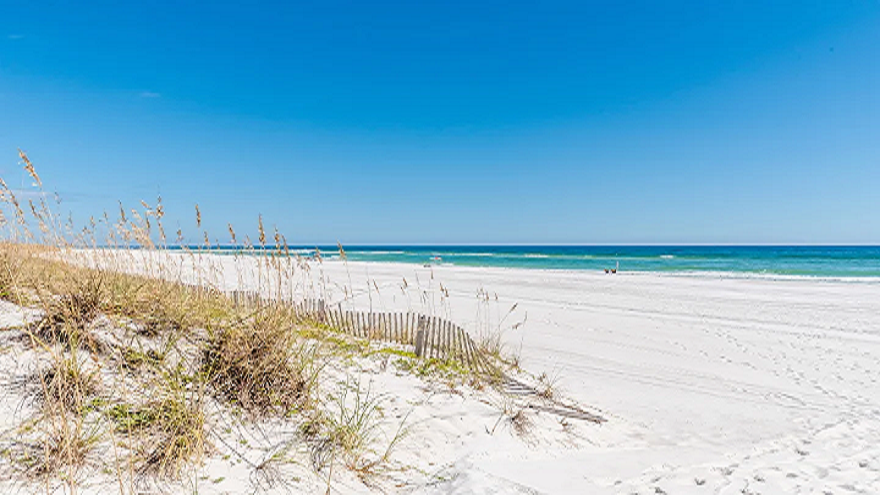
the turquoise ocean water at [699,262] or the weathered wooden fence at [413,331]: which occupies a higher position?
the weathered wooden fence at [413,331]

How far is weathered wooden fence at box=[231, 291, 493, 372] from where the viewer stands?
20.8ft

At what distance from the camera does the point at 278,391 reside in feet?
12.6

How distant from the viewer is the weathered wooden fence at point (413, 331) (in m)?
6.34

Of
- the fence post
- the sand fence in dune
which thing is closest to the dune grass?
the sand fence in dune

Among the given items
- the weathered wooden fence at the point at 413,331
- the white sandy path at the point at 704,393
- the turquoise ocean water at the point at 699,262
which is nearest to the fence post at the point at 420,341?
the weathered wooden fence at the point at 413,331

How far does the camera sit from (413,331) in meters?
7.86

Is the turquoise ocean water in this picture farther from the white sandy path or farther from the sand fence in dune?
the white sandy path

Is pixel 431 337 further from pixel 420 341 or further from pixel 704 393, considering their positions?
pixel 704 393

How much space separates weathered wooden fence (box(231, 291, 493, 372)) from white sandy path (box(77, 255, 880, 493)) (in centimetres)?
155

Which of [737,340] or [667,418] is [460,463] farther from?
[737,340]

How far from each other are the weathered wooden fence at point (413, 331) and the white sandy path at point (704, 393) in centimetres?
155

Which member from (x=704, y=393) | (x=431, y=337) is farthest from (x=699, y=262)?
(x=431, y=337)

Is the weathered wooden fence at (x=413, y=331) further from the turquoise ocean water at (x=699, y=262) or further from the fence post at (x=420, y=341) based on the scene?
the turquoise ocean water at (x=699, y=262)

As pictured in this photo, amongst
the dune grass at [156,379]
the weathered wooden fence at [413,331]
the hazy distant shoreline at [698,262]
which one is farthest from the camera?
the hazy distant shoreline at [698,262]
